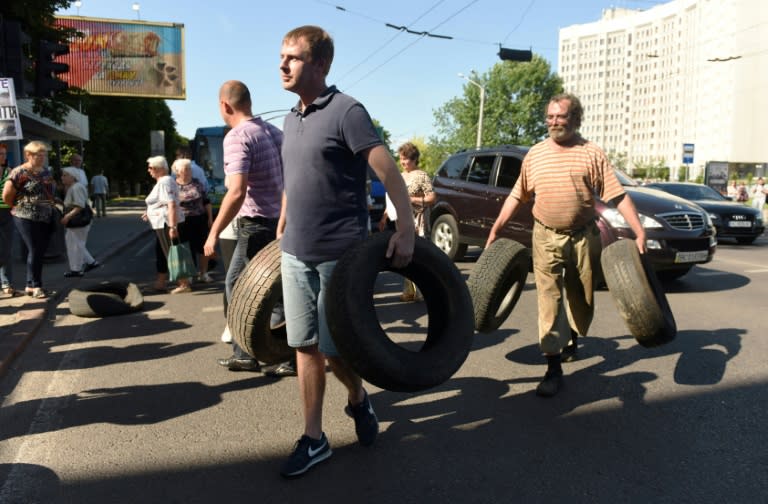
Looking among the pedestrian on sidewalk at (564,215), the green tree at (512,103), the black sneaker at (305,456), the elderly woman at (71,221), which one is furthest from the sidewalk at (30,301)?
the green tree at (512,103)

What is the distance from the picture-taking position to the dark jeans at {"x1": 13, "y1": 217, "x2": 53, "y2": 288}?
290 inches

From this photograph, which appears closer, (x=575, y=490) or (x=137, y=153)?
(x=575, y=490)

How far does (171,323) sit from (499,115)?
67.7 meters

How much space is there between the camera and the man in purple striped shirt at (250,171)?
4.37 meters

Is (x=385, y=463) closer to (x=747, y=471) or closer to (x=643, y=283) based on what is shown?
(x=747, y=471)

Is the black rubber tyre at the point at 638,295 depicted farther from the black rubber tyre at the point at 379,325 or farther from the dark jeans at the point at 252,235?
the dark jeans at the point at 252,235

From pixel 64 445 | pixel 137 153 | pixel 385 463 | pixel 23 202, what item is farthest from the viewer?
pixel 137 153

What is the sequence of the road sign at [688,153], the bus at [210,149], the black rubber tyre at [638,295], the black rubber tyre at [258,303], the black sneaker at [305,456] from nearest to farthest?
the black sneaker at [305,456]
the black rubber tyre at [258,303]
the black rubber tyre at [638,295]
the bus at [210,149]
the road sign at [688,153]

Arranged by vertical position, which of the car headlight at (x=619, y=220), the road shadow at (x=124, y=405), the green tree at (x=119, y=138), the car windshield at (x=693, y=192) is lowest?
the road shadow at (x=124, y=405)

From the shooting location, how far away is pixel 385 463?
3.14 m

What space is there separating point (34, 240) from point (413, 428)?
5.76 meters

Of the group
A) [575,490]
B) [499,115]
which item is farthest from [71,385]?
[499,115]

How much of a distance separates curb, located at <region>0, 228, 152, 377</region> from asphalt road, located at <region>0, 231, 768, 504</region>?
0.12m

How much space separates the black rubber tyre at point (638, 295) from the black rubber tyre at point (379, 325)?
1324 mm
